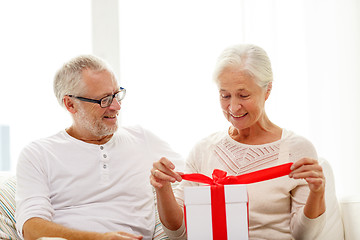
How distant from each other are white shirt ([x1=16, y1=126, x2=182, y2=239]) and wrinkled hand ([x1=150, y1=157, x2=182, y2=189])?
0.44 metres

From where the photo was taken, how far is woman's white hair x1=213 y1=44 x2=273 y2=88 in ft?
6.35

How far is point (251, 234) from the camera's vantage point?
1.94m

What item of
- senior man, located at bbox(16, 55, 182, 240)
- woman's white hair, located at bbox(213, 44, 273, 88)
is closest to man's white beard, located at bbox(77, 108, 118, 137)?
senior man, located at bbox(16, 55, 182, 240)

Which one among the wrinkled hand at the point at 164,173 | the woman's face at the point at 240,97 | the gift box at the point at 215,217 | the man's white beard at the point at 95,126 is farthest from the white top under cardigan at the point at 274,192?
the man's white beard at the point at 95,126

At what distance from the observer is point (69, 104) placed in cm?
234

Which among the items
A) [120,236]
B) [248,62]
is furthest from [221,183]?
[248,62]

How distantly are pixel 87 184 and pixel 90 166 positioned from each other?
8cm

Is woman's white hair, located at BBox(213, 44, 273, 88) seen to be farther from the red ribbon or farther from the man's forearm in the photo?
the man's forearm

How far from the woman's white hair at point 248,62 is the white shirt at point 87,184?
24.3 inches

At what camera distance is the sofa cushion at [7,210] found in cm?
218

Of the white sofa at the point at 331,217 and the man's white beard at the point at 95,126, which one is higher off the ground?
the man's white beard at the point at 95,126

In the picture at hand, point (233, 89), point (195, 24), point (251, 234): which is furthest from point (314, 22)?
point (251, 234)

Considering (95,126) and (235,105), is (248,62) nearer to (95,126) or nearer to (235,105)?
(235,105)

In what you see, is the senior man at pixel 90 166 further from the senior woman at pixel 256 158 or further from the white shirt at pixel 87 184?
the senior woman at pixel 256 158
